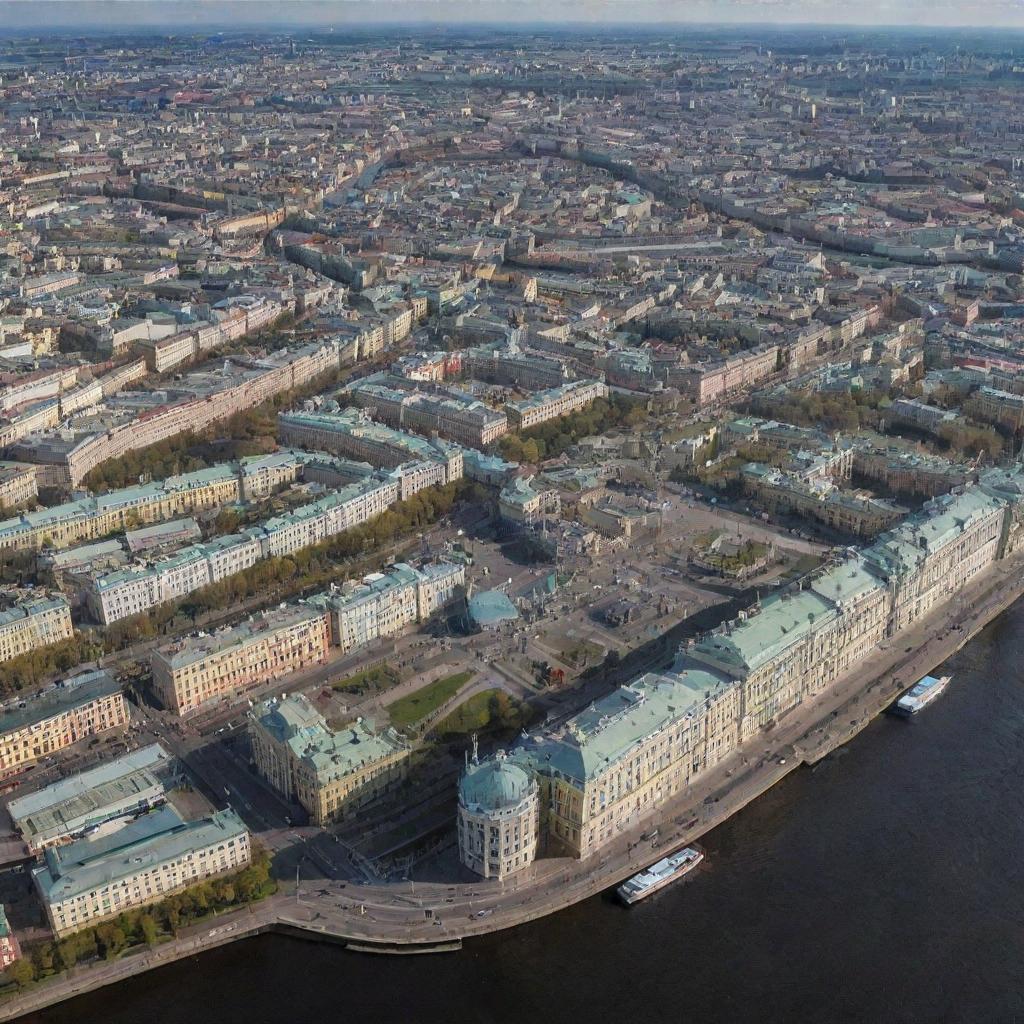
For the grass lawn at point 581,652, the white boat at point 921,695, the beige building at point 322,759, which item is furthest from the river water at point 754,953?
the grass lawn at point 581,652

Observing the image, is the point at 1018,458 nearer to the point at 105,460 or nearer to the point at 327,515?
the point at 327,515

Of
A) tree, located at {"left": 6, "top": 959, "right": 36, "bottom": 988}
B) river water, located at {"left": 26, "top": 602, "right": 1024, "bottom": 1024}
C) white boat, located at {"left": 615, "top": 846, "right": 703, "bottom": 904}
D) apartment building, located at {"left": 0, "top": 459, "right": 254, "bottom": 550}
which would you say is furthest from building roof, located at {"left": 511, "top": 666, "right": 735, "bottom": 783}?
apartment building, located at {"left": 0, "top": 459, "right": 254, "bottom": 550}

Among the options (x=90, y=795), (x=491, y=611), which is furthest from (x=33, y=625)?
(x=491, y=611)

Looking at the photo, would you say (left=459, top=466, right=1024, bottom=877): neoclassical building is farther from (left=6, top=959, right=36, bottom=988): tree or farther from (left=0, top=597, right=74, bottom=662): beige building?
(left=0, top=597, right=74, bottom=662): beige building

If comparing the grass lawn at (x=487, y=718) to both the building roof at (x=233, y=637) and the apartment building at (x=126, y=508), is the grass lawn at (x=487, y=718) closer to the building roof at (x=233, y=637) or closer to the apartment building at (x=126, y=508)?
the building roof at (x=233, y=637)

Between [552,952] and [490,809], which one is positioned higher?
[490,809]

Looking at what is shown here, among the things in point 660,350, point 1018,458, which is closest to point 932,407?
point 1018,458
